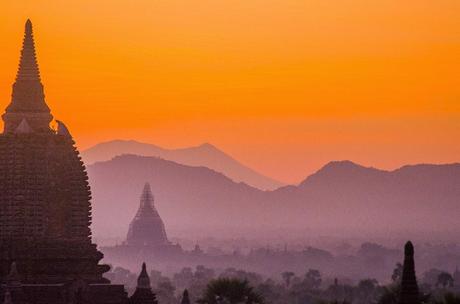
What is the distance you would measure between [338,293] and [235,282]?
80.2 m

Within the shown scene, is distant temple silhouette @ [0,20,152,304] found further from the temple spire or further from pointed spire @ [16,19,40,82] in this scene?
pointed spire @ [16,19,40,82]

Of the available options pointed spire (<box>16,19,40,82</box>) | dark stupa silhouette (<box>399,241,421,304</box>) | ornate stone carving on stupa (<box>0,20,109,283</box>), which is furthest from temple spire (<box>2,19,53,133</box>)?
dark stupa silhouette (<box>399,241,421,304</box>)

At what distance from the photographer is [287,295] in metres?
164

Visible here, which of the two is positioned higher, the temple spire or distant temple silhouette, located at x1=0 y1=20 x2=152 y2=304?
the temple spire

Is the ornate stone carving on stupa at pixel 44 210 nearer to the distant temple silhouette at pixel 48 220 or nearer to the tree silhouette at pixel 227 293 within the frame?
the distant temple silhouette at pixel 48 220

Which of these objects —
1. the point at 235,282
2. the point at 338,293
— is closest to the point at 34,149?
the point at 235,282

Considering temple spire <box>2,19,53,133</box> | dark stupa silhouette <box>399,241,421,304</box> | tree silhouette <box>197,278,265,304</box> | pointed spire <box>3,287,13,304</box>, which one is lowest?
dark stupa silhouette <box>399,241,421,304</box>

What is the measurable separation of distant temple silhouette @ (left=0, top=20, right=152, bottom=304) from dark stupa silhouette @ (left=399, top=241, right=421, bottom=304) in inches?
860

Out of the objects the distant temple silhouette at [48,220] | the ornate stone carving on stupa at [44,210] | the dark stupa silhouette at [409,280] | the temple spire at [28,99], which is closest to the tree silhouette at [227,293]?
the ornate stone carving on stupa at [44,210]

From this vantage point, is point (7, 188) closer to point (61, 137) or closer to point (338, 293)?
point (61, 137)

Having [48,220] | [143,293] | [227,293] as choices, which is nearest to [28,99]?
[48,220]

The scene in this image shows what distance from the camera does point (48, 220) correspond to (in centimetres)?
6700

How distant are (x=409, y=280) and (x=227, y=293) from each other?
1451 inches

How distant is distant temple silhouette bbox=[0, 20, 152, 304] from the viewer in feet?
215
